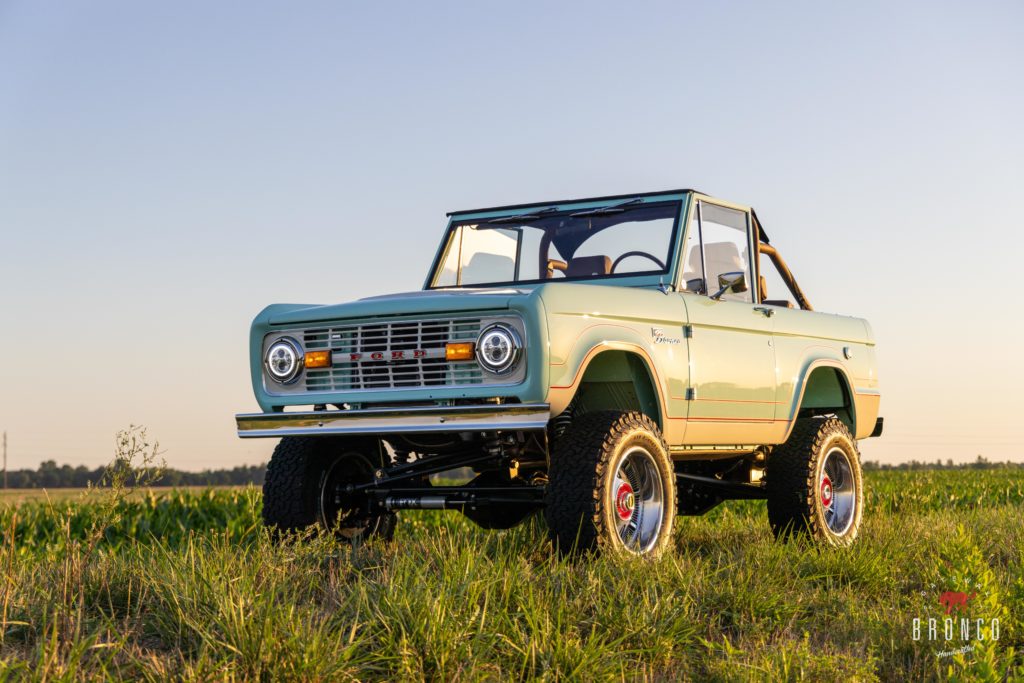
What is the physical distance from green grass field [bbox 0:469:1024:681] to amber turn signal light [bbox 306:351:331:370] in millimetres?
1012

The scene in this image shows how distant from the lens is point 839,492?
920 cm

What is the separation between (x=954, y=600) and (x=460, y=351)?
8.84ft

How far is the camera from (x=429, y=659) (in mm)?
4121

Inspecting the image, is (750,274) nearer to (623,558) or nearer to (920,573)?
(920,573)

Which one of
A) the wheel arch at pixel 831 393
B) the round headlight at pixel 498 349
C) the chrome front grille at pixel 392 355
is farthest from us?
the wheel arch at pixel 831 393

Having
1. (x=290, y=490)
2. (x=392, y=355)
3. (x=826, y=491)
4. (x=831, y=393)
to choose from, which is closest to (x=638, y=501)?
(x=392, y=355)

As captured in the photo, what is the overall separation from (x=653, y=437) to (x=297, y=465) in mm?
2187

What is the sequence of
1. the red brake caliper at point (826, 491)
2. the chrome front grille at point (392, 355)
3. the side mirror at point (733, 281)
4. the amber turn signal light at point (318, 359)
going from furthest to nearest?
Answer: the red brake caliper at point (826, 491), the side mirror at point (733, 281), the amber turn signal light at point (318, 359), the chrome front grille at point (392, 355)

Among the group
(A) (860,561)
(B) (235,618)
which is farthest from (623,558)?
(B) (235,618)

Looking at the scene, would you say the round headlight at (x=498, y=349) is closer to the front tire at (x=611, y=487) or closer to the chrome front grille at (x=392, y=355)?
the chrome front grille at (x=392, y=355)

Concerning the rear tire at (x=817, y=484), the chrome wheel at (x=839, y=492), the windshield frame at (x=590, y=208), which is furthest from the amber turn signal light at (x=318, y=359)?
the chrome wheel at (x=839, y=492)

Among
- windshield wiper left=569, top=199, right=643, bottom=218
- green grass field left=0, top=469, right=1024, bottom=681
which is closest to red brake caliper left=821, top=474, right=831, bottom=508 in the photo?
green grass field left=0, top=469, right=1024, bottom=681

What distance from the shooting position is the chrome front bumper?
233 inches

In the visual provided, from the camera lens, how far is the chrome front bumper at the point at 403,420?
19.4 feet
